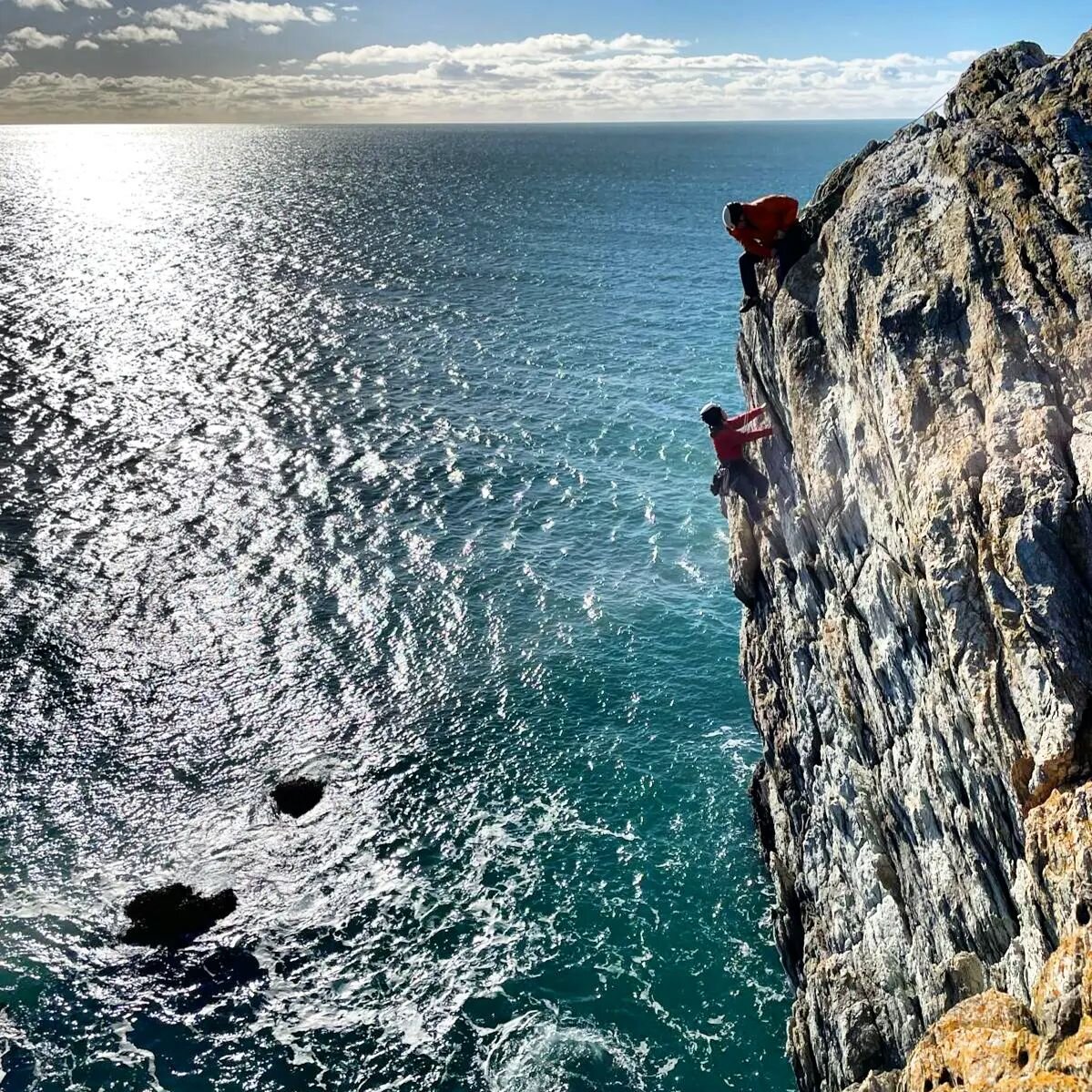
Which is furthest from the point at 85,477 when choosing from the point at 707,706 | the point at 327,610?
the point at 707,706

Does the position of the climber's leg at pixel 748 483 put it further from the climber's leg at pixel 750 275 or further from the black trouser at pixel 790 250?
the black trouser at pixel 790 250

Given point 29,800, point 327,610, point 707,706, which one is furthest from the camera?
point 327,610

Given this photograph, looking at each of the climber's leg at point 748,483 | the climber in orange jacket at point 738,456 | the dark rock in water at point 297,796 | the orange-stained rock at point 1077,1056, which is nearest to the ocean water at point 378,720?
the dark rock in water at point 297,796

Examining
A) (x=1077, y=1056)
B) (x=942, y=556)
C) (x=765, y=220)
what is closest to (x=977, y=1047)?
(x=1077, y=1056)

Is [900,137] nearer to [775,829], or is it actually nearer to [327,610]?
[775,829]

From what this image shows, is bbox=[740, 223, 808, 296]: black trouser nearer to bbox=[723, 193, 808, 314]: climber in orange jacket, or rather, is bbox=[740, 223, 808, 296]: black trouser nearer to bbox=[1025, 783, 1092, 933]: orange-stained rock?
bbox=[723, 193, 808, 314]: climber in orange jacket

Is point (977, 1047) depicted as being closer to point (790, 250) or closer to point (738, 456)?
point (738, 456)
